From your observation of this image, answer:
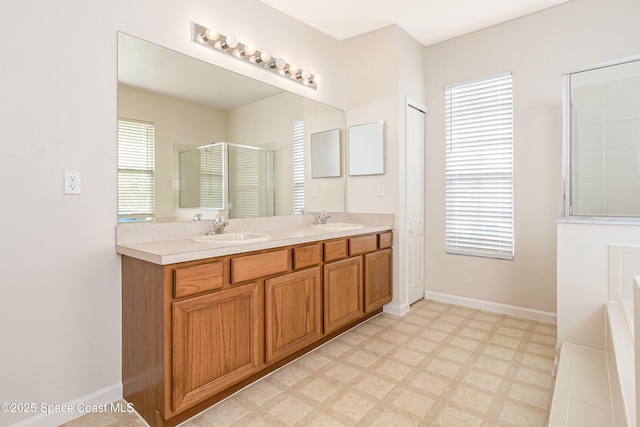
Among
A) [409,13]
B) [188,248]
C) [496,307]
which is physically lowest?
[496,307]

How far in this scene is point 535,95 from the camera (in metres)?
2.98

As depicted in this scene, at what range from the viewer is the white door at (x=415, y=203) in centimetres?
332

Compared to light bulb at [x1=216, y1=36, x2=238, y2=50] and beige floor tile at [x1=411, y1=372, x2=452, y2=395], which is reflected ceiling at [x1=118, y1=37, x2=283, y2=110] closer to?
light bulb at [x1=216, y1=36, x2=238, y2=50]

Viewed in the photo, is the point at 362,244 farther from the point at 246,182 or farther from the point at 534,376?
the point at 534,376

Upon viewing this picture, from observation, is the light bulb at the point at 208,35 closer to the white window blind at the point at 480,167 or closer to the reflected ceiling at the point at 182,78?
the reflected ceiling at the point at 182,78

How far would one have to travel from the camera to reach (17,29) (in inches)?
60.7

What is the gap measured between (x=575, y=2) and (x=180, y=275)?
11.8 feet

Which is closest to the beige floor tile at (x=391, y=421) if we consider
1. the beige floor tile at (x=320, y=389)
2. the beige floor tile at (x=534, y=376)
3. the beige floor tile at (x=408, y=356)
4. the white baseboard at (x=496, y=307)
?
the beige floor tile at (x=320, y=389)

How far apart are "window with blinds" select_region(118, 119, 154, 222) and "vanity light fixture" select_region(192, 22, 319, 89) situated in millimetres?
717

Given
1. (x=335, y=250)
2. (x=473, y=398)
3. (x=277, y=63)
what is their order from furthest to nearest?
1. (x=277, y=63)
2. (x=335, y=250)
3. (x=473, y=398)

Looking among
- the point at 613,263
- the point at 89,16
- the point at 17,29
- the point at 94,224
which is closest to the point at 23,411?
the point at 94,224

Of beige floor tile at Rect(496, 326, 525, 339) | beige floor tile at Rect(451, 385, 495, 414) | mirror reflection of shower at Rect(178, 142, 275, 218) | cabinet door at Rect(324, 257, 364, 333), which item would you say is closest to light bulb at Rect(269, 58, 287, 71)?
mirror reflection of shower at Rect(178, 142, 275, 218)

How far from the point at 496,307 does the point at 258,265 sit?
8.15 ft

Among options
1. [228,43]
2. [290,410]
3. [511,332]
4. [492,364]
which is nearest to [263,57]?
[228,43]
